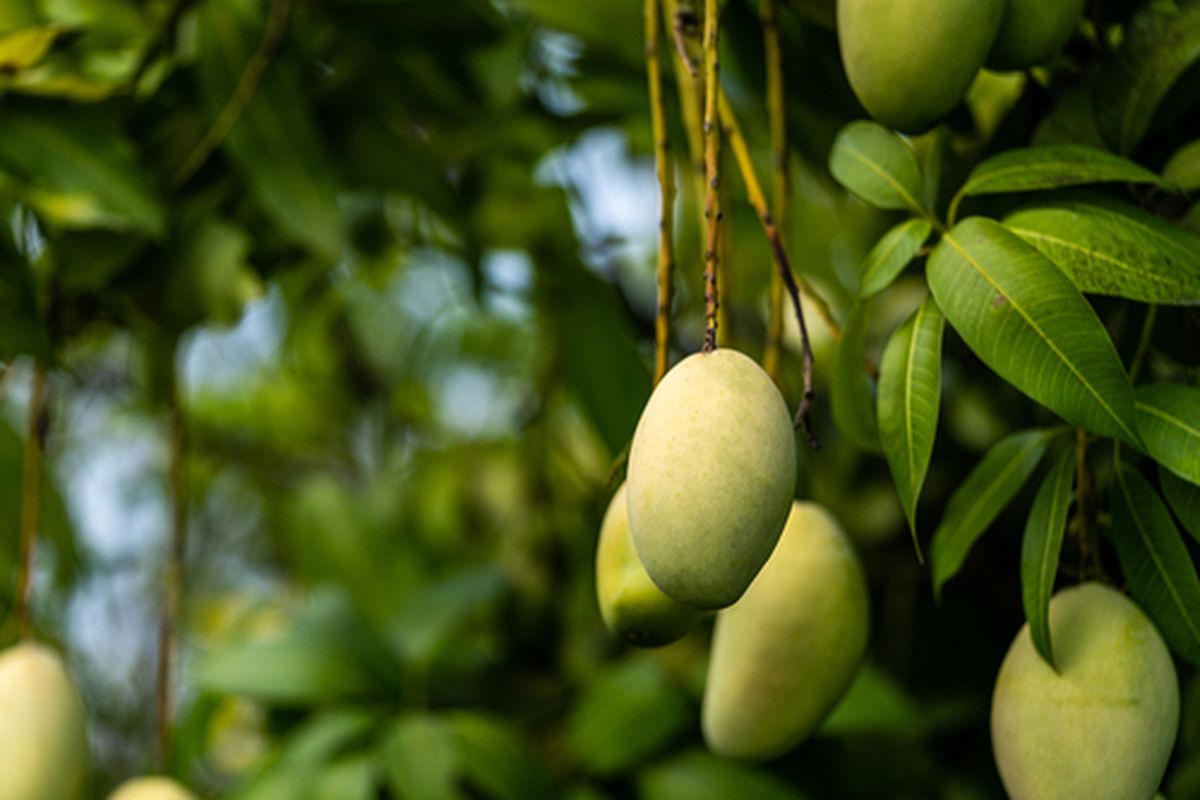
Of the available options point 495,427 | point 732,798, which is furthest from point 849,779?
point 495,427

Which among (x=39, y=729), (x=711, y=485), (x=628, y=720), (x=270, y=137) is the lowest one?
(x=628, y=720)

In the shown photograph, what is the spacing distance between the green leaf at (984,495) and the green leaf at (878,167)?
0.08 meters

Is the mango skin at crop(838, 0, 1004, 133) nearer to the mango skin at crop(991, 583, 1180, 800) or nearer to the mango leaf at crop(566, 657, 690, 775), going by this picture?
the mango skin at crop(991, 583, 1180, 800)

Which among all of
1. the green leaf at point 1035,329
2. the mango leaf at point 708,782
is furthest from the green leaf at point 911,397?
the mango leaf at point 708,782

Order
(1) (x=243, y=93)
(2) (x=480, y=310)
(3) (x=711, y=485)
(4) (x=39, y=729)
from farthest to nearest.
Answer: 1. (2) (x=480, y=310)
2. (1) (x=243, y=93)
3. (4) (x=39, y=729)
4. (3) (x=711, y=485)

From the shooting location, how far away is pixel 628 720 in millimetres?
629

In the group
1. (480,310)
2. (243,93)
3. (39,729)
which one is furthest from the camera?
(480,310)

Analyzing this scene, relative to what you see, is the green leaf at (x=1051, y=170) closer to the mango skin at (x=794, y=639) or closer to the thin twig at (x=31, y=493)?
the mango skin at (x=794, y=639)

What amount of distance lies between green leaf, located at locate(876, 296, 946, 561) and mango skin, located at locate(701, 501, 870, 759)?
0.05 meters

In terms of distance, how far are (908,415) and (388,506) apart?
2.27ft

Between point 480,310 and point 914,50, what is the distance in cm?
44

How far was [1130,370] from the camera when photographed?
0.34 m

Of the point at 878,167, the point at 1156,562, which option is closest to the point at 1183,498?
the point at 1156,562

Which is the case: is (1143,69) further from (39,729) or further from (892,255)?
(39,729)
